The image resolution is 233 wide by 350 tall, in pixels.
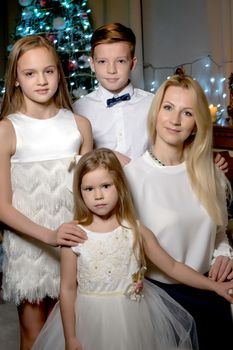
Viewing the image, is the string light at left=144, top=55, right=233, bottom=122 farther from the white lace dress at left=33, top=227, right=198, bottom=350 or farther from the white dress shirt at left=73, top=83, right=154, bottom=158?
the white lace dress at left=33, top=227, right=198, bottom=350

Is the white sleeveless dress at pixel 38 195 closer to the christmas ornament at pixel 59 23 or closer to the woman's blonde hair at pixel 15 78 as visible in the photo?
the woman's blonde hair at pixel 15 78

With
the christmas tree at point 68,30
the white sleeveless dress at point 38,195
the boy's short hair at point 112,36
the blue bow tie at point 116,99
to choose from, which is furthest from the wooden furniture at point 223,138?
the white sleeveless dress at point 38,195

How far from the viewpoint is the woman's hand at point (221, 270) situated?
184 centimetres

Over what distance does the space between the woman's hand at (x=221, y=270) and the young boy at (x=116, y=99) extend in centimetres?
63

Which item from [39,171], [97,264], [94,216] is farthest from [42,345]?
[39,171]

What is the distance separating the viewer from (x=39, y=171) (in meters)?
1.93

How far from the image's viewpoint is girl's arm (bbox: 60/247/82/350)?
65.8 inches

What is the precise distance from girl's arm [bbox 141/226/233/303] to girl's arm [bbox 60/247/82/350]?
0.77ft

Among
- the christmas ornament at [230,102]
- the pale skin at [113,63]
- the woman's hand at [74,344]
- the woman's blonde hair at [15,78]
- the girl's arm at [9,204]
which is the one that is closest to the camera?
the woman's hand at [74,344]

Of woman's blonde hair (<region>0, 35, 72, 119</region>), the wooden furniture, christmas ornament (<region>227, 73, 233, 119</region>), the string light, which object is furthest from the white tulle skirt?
the string light

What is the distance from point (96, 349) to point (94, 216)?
40cm

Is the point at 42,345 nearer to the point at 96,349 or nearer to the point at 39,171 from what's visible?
the point at 96,349

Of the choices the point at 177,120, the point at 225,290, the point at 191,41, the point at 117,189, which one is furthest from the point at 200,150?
the point at 191,41

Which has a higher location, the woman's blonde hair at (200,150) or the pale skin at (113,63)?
the pale skin at (113,63)
